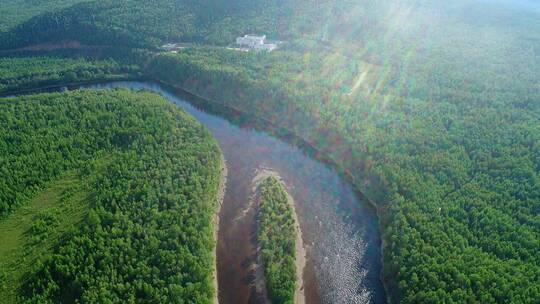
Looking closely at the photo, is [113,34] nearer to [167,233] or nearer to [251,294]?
[167,233]

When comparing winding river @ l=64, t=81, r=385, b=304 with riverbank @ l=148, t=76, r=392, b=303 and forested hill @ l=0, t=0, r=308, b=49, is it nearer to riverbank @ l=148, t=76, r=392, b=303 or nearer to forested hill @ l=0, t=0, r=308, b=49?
riverbank @ l=148, t=76, r=392, b=303

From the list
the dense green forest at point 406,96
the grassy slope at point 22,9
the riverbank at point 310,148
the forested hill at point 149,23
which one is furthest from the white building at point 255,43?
the grassy slope at point 22,9

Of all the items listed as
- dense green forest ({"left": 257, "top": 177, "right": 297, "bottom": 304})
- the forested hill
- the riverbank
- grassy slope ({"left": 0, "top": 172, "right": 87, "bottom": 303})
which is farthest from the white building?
grassy slope ({"left": 0, "top": 172, "right": 87, "bottom": 303})

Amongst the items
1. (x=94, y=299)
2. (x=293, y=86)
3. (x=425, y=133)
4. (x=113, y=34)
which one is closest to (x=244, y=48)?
(x=293, y=86)

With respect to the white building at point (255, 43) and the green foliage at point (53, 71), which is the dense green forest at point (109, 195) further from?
the white building at point (255, 43)

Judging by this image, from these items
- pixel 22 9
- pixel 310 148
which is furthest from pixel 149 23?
pixel 310 148
